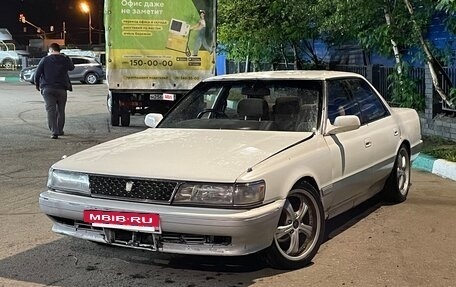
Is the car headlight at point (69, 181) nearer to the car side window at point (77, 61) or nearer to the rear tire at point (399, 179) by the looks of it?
the rear tire at point (399, 179)

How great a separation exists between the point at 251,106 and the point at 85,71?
26484 mm

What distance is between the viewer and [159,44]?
13094mm

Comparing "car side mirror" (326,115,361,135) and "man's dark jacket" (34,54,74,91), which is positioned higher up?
"man's dark jacket" (34,54,74,91)

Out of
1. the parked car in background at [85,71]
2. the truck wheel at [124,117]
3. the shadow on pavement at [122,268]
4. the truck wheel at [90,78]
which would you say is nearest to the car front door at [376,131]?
the shadow on pavement at [122,268]

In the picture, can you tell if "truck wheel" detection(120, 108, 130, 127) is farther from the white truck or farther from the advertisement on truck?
the advertisement on truck

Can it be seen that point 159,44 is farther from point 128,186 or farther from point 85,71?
point 85,71

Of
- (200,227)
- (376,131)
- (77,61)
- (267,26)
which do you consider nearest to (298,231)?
(200,227)

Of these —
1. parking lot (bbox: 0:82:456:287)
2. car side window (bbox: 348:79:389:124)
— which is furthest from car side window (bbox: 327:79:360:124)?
parking lot (bbox: 0:82:456:287)

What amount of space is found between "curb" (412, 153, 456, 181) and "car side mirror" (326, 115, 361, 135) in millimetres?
3440

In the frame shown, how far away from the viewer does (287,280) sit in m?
4.39

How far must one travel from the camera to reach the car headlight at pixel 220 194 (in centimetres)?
406

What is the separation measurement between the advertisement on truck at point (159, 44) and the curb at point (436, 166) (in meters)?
5.75

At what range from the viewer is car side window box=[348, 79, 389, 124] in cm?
607

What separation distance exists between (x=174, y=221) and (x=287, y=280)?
0.98 m
